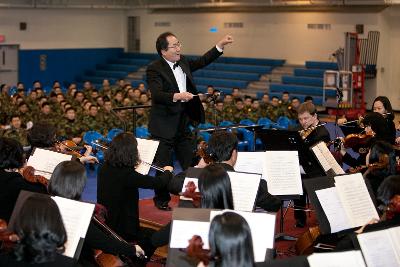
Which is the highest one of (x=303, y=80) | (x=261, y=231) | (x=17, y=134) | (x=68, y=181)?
(x=303, y=80)

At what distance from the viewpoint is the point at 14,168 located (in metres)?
5.75

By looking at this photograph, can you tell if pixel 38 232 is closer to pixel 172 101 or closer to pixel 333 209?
pixel 333 209

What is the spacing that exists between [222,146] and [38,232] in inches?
84.6

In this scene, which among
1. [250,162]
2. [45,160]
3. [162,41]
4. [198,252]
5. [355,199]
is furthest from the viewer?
[162,41]

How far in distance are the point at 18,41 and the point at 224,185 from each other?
2145cm

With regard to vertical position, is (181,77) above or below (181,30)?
below

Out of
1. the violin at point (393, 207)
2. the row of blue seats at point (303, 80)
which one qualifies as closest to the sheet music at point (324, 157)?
the violin at point (393, 207)

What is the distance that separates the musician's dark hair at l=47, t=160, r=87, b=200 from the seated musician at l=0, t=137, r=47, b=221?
1.99 feet

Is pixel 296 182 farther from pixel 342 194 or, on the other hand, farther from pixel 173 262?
pixel 173 262

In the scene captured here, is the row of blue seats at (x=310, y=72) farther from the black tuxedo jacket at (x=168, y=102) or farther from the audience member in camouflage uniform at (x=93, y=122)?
the black tuxedo jacket at (x=168, y=102)

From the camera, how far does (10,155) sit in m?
5.73

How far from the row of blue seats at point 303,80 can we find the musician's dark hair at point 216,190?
17.0 metres

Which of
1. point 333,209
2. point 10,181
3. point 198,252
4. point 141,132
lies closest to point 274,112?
point 141,132

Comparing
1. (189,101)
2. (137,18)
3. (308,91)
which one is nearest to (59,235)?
(189,101)
